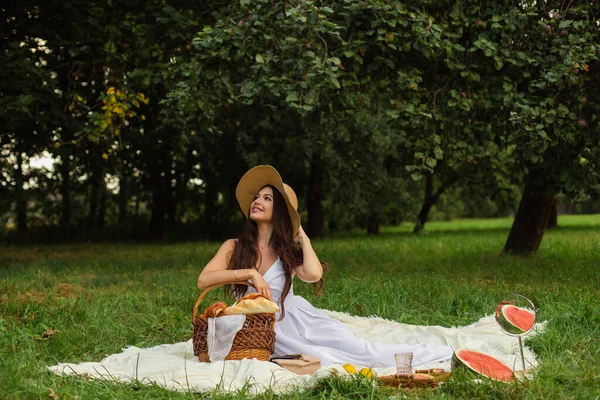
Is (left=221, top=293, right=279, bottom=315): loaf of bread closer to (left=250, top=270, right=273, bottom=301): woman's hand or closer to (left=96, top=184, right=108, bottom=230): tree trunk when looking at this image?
(left=250, top=270, right=273, bottom=301): woman's hand

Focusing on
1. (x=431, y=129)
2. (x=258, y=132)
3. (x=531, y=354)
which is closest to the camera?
(x=531, y=354)

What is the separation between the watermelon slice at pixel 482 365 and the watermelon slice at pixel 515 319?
267 mm

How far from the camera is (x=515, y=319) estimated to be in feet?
13.0

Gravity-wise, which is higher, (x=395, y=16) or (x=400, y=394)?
(x=395, y=16)

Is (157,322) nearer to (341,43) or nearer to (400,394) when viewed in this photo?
(400,394)

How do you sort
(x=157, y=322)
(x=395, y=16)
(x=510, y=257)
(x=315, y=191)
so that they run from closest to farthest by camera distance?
(x=157, y=322)
(x=395, y=16)
(x=510, y=257)
(x=315, y=191)

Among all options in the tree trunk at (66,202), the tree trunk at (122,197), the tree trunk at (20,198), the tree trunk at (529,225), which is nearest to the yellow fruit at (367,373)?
the tree trunk at (529,225)

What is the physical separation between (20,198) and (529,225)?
464 inches

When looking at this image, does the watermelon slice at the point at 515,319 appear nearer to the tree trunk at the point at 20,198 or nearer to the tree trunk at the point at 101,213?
the tree trunk at the point at 20,198

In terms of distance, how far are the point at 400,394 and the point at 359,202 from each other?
1402 centimetres

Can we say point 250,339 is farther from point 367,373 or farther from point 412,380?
point 412,380

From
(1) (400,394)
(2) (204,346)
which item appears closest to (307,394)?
(1) (400,394)

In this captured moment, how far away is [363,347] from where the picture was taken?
17.0 feet

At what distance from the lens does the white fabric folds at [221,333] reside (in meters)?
4.56
